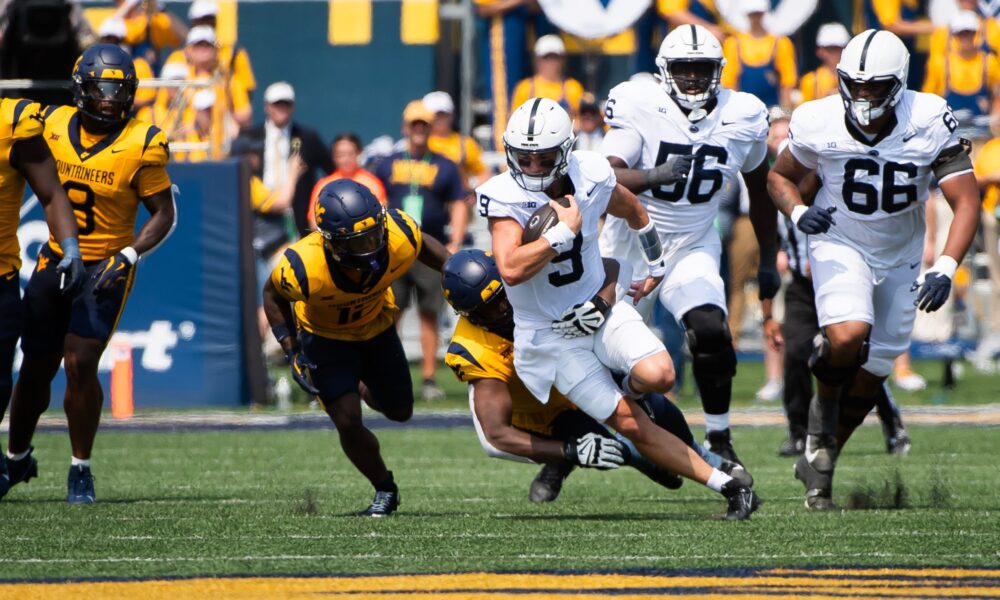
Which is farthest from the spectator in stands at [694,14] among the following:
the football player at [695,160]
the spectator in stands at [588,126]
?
the football player at [695,160]

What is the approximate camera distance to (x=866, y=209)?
7.21 meters

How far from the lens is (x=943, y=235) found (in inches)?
560

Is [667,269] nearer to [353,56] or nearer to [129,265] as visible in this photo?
[129,265]

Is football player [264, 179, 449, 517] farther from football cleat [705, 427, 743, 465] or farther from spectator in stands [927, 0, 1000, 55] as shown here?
spectator in stands [927, 0, 1000, 55]

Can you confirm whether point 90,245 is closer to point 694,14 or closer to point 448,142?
point 448,142

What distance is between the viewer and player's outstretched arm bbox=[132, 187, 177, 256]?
759cm

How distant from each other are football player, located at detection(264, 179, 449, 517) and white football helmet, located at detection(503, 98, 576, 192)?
0.61 meters

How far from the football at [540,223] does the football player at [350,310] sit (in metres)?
0.64

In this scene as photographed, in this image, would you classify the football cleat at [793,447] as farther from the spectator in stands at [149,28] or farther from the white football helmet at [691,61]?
the spectator in stands at [149,28]

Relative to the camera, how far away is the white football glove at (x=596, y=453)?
21.5ft

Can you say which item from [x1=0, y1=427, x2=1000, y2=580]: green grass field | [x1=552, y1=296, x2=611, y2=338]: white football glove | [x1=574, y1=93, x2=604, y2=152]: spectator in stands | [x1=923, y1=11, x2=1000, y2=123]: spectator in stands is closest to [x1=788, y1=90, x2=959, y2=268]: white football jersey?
[x1=0, y1=427, x2=1000, y2=580]: green grass field

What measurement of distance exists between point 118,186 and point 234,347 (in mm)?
4639

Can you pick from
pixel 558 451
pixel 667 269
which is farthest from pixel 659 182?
pixel 558 451

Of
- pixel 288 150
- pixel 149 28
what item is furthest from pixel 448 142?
pixel 149 28
